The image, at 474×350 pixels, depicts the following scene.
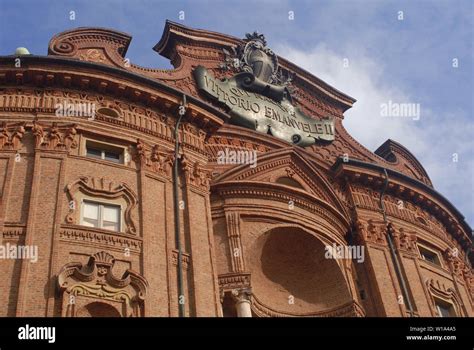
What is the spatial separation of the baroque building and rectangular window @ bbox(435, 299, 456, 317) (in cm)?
8

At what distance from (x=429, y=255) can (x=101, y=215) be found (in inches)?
675

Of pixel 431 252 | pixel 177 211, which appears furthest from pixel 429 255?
pixel 177 211

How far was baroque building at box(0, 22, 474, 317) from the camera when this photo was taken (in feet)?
75.8

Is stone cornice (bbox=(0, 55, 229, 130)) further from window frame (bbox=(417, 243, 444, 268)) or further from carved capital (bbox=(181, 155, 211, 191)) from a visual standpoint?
window frame (bbox=(417, 243, 444, 268))

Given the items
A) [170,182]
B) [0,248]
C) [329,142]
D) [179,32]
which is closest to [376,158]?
[329,142]

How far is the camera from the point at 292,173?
1249 inches

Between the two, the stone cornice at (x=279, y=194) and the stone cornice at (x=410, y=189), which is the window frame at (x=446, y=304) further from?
the stone cornice at (x=279, y=194)

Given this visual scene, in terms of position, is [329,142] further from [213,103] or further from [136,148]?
[136,148]

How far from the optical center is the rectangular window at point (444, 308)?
32.2 meters

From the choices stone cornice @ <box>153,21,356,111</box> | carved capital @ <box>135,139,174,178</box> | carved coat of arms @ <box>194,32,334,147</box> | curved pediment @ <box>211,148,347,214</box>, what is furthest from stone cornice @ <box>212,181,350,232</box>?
stone cornice @ <box>153,21,356,111</box>

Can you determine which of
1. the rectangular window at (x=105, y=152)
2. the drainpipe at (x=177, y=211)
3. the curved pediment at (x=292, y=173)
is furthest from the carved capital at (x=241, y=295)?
the rectangular window at (x=105, y=152)

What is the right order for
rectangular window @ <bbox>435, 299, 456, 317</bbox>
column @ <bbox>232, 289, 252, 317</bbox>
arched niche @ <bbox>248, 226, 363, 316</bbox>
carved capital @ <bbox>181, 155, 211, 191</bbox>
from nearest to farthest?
column @ <bbox>232, 289, 252, 317</bbox> → carved capital @ <bbox>181, 155, 211, 191</bbox> → arched niche @ <bbox>248, 226, 363, 316</bbox> → rectangular window @ <bbox>435, 299, 456, 317</bbox>

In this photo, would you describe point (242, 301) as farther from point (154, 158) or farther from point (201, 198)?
point (154, 158)

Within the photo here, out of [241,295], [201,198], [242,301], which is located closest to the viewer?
[242,301]
